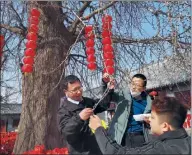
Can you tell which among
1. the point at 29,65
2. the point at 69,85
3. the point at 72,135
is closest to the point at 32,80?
the point at 29,65

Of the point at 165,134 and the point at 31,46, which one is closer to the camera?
the point at 165,134

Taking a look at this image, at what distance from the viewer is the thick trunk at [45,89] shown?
423 centimetres

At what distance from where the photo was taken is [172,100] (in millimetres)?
1773

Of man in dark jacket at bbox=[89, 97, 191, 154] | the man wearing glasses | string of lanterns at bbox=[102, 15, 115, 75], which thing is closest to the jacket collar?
man in dark jacket at bbox=[89, 97, 191, 154]

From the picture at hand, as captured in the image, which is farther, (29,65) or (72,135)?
(29,65)

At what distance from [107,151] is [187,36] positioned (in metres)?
3.20

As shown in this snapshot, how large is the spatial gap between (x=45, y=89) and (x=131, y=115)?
185cm

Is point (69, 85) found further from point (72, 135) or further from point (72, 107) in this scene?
point (72, 135)

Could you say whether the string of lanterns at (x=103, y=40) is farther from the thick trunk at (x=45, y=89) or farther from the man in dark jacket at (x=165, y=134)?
the man in dark jacket at (x=165, y=134)

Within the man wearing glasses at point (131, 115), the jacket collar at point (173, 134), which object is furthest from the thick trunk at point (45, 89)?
the jacket collar at point (173, 134)

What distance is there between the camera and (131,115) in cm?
282

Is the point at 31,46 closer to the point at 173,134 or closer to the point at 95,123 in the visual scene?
the point at 95,123

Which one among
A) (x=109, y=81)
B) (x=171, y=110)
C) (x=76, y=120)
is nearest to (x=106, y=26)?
(x=109, y=81)

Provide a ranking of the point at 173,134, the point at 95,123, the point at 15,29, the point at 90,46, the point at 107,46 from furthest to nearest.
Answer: the point at 15,29
the point at 90,46
the point at 107,46
the point at 95,123
the point at 173,134
